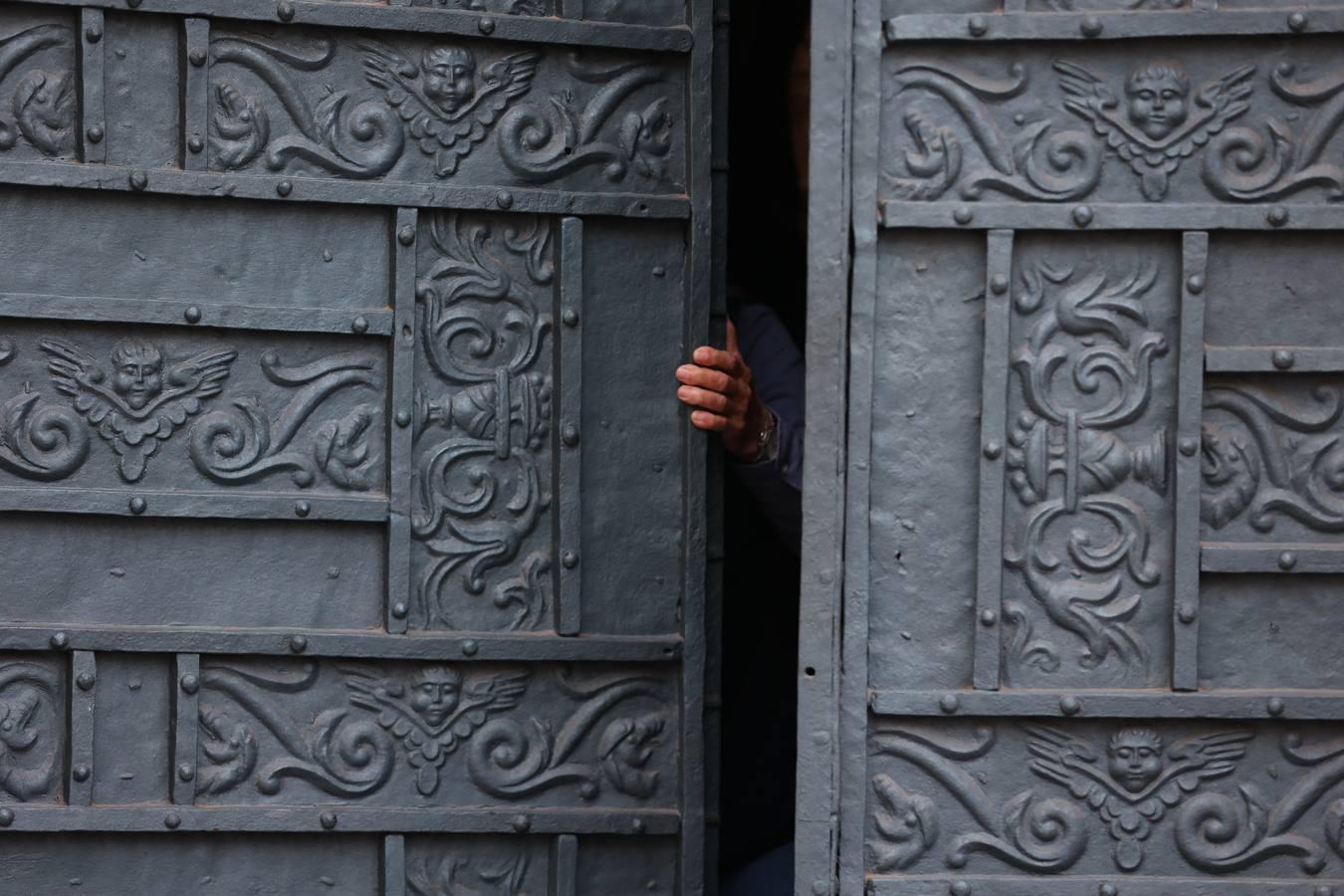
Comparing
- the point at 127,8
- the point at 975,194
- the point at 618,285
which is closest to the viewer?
the point at 975,194

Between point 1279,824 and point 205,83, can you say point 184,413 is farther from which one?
point 1279,824

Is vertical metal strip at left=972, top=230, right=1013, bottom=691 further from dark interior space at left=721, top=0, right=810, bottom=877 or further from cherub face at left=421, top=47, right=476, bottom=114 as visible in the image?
cherub face at left=421, top=47, right=476, bottom=114

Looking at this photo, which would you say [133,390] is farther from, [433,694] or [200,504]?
[433,694]

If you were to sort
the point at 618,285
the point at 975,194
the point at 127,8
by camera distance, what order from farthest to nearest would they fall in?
1. the point at 618,285
2. the point at 127,8
3. the point at 975,194

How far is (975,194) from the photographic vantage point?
1.36 metres

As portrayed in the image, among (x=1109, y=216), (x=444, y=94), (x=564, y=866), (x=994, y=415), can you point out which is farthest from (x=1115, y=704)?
(x=444, y=94)

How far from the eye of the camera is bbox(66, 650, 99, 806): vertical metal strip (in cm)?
155

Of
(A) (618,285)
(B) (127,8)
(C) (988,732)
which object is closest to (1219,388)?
(C) (988,732)

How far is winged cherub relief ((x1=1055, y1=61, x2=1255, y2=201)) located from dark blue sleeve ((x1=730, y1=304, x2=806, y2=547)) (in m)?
0.51

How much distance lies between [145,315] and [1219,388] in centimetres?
117

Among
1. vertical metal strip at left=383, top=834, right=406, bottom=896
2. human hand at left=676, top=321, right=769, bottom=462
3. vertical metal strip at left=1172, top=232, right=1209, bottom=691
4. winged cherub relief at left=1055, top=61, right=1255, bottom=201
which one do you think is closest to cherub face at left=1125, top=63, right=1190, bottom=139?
winged cherub relief at left=1055, top=61, right=1255, bottom=201

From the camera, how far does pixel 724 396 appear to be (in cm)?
164

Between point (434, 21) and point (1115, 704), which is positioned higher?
point (434, 21)

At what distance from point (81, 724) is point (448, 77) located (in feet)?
2.82
